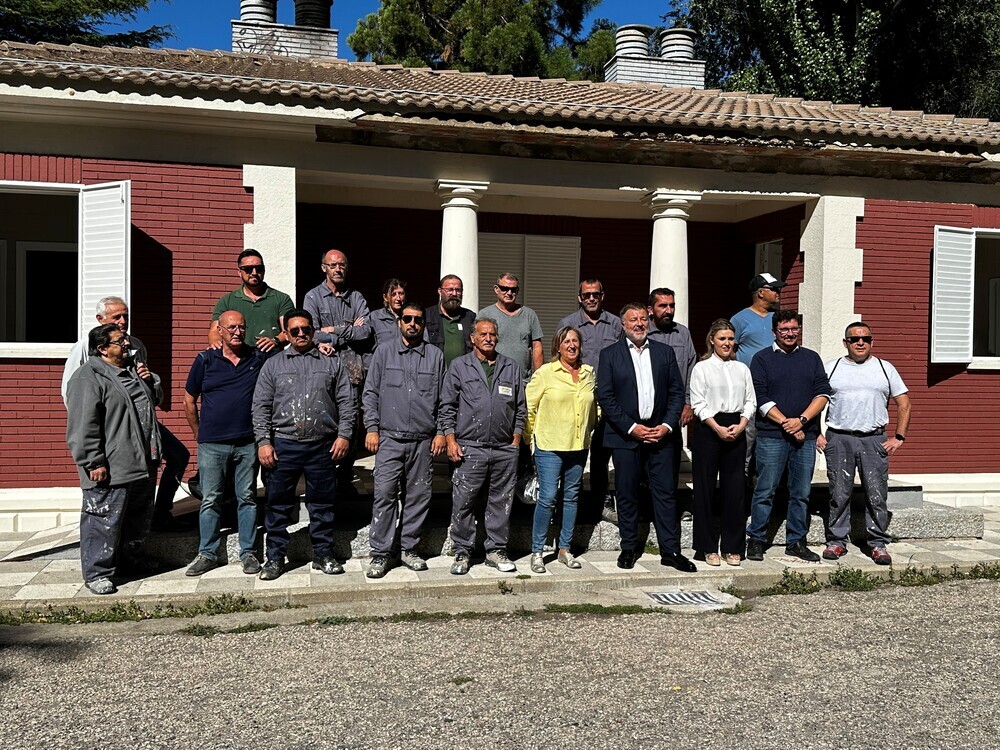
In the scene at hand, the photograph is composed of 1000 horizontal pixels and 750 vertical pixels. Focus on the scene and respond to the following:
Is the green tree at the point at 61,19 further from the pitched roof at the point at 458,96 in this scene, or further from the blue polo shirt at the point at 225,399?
the blue polo shirt at the point at 225,399

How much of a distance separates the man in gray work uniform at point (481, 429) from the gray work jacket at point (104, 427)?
6.52 feet

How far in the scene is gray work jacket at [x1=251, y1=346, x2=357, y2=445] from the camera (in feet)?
19.2

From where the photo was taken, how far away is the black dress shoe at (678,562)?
6.34 m

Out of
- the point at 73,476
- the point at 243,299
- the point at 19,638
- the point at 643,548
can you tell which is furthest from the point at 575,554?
the point at 73,476

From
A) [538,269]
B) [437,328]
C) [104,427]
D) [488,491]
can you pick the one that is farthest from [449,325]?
[538,269]

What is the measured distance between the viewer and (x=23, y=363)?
7.75 m

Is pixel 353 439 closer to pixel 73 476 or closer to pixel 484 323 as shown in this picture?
pixel 484 323

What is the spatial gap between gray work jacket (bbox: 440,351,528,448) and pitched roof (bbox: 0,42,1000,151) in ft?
9.71

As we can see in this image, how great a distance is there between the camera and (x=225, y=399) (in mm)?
5969

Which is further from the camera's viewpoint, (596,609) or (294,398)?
(294,398)

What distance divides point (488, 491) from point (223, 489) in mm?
1801

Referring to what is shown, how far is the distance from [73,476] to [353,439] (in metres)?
3.28

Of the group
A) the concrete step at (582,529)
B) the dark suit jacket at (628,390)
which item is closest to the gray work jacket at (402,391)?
Answer: the concrete step at (582,529)

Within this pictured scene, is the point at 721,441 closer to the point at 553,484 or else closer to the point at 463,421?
the point at 553,484
